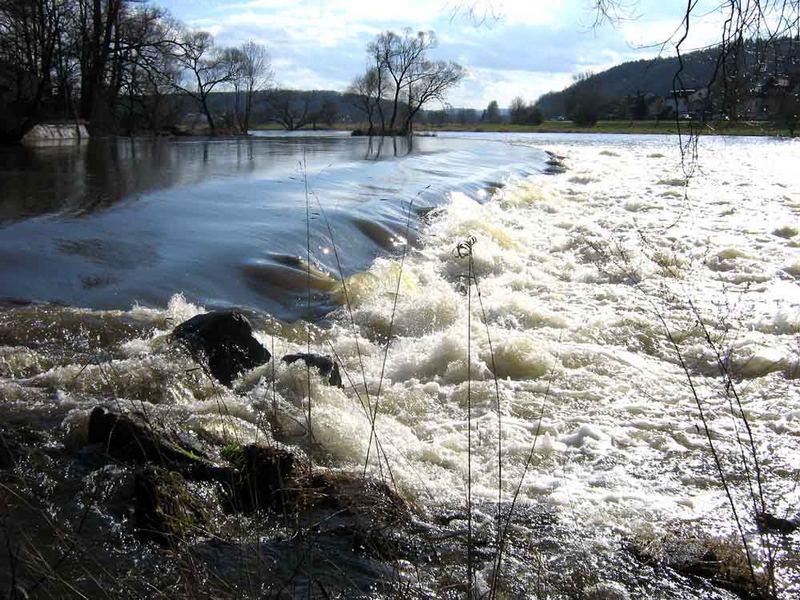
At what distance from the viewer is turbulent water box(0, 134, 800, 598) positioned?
13.4 ft

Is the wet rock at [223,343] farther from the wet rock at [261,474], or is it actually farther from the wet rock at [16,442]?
the wet rock at [261,474]

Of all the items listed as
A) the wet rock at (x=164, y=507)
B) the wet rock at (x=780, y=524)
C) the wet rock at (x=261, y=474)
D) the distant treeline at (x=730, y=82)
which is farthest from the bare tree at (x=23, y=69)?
the wet rock at (x=780, y=524)

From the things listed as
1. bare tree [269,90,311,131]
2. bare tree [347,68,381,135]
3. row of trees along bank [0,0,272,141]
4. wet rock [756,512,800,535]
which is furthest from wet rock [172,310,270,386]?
bare tree [269,90,311,131]

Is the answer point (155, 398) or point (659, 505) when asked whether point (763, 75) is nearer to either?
point (659, 505)

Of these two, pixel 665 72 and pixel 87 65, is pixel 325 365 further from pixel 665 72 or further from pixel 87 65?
pixel 87 65

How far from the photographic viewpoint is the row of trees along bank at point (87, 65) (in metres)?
22.2

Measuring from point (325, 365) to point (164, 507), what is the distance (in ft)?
7.75

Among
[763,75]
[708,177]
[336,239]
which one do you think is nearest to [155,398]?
[763,75]

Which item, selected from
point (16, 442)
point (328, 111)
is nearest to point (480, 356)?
point (16, 442)

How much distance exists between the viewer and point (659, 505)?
4.07 m

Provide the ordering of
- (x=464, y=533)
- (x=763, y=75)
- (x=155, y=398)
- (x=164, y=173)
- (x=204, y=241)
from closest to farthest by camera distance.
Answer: (x=763, y=75), (x=464, y=533), (x=155, y=398), (x=204, y=241), (x=164, y=173)

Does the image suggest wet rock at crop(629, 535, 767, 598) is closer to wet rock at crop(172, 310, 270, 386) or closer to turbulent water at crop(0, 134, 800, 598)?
turbulent water at crop(0, 134, 800, 598)

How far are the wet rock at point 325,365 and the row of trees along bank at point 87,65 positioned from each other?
14.5 meters

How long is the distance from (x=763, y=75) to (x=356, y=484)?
9.32 feet
